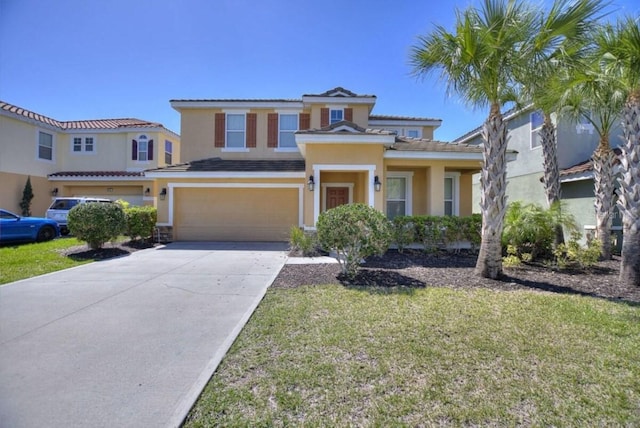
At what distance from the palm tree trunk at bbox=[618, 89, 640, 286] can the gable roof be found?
23.0 metres

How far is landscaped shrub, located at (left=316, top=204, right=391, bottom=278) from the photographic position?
718 cm

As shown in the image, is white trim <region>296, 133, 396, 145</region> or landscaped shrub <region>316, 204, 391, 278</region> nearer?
landscaped shrub <region>316, 204, 391, 278</region>

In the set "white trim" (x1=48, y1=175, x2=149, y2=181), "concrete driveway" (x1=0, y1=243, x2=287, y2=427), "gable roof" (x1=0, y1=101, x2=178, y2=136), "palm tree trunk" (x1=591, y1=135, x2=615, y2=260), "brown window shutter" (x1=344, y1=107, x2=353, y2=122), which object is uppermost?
"gable roof" (x1=0, y1=101, x2=178, y2=136)

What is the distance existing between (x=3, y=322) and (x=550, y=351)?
7.87m

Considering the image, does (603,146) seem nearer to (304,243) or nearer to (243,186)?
(304,243)

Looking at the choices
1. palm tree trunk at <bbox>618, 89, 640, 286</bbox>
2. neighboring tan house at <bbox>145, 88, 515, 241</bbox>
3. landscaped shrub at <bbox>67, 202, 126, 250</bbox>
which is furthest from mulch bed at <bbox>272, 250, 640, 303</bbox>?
landscaped shrub at <bbox>67, 202, 126, 250</bbox>

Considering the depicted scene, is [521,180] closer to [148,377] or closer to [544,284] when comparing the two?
[544,284]

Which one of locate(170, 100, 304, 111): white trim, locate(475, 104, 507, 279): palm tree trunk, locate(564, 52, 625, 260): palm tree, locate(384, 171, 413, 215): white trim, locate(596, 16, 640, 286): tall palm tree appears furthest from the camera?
locate(170, 100, 304, 111): white trim

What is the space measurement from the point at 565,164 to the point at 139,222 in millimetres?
18959

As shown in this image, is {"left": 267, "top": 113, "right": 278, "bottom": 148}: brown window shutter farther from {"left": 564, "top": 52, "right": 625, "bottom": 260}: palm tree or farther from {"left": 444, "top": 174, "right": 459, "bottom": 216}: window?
{"left": 564, "top": 52, "right": 625, "bottom": 260}: palm tree

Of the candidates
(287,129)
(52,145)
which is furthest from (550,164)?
(52,145)

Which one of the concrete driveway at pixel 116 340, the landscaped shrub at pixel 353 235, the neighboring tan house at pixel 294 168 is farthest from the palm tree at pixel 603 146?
the concrete driveway at pixel 116 340

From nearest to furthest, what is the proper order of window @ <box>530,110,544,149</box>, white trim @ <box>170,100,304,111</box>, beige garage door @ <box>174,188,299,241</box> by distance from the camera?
1. beige garage door @ <box>174,188,299,241</box>
2. window @ <box>530,110,544,149</box>
3. white trim @ <box>170,100,304,111</box>

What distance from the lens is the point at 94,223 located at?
1034 centimetres
